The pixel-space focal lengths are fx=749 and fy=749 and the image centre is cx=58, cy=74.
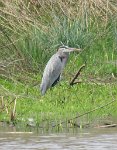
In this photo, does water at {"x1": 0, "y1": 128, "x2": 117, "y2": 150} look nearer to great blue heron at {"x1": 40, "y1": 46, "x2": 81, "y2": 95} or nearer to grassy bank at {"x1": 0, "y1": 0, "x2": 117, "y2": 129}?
grassy bank at {"x1": 0, "y1": 0, "x2": 117, "y2": 129}

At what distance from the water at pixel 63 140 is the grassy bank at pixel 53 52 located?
28.4 inches

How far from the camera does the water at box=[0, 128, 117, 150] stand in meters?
6.97

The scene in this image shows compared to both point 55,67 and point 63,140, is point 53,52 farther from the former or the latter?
point 63,140

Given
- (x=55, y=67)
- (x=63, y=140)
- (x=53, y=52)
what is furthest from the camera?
(x=53, y=52)

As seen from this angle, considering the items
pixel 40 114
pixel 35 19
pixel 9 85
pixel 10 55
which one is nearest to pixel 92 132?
pixel 40 114

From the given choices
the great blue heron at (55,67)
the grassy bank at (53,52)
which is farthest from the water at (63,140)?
the great blue heron at (55,67)

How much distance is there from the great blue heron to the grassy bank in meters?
0.14

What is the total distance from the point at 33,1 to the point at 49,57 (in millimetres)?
1172

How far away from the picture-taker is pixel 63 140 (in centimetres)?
730

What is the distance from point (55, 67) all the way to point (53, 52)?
45.0 inches

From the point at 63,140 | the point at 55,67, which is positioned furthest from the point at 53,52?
the point at 63,140

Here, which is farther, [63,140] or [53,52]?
[53,52]

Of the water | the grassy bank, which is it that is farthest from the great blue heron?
the water

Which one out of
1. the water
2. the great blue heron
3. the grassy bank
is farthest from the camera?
the great blue heron
